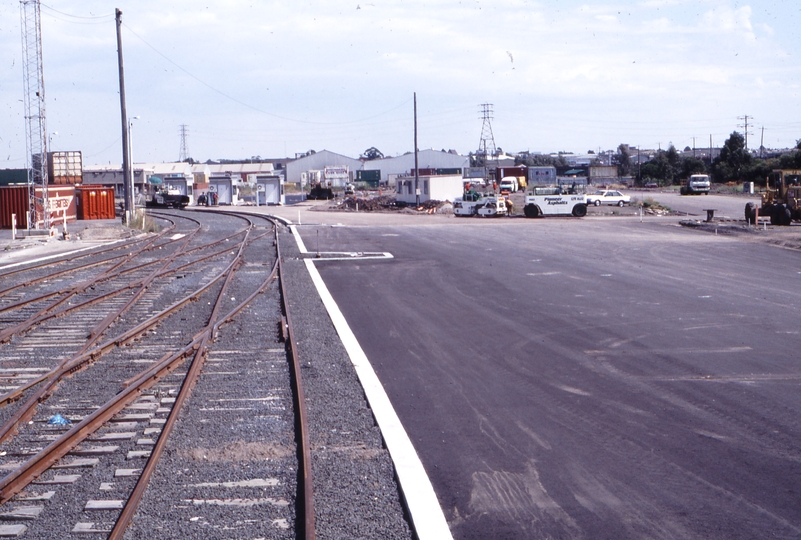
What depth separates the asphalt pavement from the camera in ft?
18.3

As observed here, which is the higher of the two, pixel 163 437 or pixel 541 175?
pixel 541 175

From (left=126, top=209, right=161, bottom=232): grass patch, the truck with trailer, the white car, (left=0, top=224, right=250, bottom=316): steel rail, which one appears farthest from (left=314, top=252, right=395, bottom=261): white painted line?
the white car

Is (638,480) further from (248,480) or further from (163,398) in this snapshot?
(163,398)

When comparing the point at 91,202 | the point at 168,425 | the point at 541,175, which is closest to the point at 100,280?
the point at 168,425

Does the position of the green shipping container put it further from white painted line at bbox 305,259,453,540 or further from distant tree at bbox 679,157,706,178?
white painted line at bbox 305,259,453,540

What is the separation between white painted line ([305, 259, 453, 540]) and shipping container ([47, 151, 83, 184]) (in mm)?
52764

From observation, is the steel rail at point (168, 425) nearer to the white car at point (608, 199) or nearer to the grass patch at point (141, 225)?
the grass patch at point (141, 225)

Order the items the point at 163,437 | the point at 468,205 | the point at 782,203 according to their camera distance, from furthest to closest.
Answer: the point at 468,205 < the point at 782,203 < the point at 163,437

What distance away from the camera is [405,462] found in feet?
21.1

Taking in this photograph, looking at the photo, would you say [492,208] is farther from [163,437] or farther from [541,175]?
[541,175]

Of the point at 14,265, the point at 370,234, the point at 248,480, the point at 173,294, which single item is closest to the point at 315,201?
the point at 370,234

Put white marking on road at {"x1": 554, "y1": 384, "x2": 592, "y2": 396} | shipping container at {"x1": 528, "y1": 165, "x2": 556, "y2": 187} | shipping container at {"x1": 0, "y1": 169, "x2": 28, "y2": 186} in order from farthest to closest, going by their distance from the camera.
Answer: shipping container at {"x1": 528, "y1": 165, "x2": 556, "y2": 187} < shipping container at {"x1": 0, "y1": 169, "x2": 28, "y2": 186} < white marking on road at {"x1": 554, "y1": 384, "x2": 592, "y2": 396}

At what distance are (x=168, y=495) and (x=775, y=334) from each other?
30.1 feet

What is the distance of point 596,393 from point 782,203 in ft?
106
